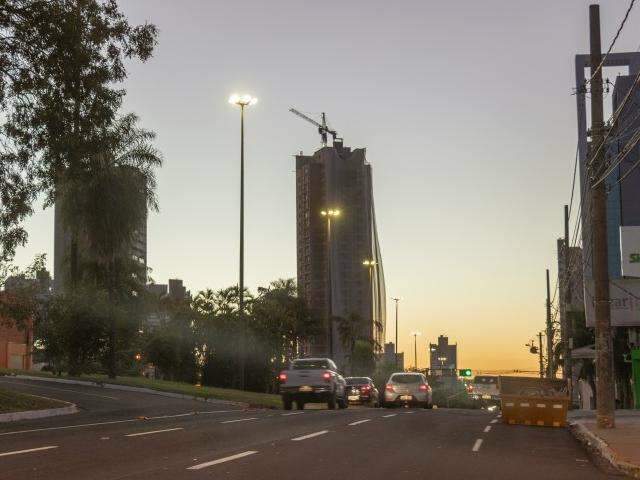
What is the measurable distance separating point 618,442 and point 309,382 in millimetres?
17166

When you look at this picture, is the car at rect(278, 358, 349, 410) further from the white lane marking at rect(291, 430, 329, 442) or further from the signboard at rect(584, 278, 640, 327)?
the signboard at rect(584, 278, 640, 327)

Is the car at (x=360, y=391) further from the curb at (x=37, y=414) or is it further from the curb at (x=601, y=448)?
the curb at (x=601, y=448)

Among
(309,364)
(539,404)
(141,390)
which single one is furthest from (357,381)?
(539,404)

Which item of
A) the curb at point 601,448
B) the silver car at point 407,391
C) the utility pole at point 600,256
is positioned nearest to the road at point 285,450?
the curb at point 601,448

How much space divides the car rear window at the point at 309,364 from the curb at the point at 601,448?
10.5 meters

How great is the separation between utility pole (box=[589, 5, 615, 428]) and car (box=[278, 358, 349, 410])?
41.5ft

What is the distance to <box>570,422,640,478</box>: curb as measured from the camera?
13227 millimetres

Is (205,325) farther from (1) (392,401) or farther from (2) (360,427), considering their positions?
(2) (360,427)

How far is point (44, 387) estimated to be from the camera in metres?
39.4

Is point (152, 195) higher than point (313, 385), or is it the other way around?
point (152, 195)

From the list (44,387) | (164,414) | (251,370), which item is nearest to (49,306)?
(44,387)

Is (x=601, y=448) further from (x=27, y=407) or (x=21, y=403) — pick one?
(x=21, y=403)

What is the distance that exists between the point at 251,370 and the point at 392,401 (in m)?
29.3

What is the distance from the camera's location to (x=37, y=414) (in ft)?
87.8
